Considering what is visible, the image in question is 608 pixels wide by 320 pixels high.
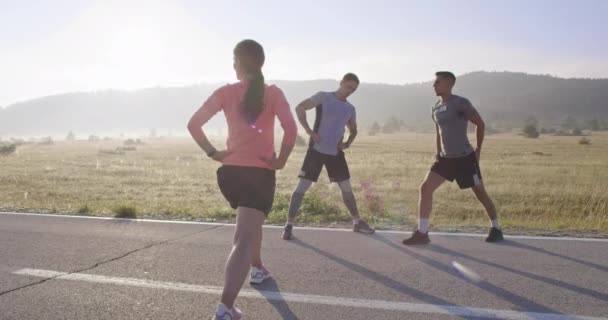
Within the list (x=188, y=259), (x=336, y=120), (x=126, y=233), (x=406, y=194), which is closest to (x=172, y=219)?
(x=126, y=233)

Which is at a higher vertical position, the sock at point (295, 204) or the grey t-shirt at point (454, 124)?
the grey t-shirt at point (454, 124)

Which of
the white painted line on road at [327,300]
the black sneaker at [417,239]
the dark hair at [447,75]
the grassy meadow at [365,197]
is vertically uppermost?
the dark hair at [447,75]

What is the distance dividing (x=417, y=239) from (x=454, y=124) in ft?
4.64

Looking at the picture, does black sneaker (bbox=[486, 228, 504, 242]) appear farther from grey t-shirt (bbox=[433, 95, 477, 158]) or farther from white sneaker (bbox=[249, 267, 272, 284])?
white sneaker (bbox=[249, 267, 272, 284])

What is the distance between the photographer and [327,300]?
379cm

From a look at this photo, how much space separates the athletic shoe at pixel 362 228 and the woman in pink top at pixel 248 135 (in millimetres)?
3191

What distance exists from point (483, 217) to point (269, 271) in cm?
743

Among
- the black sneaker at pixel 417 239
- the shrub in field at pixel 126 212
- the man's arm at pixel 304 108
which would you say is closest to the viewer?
the black sneaker at pixel 417 239

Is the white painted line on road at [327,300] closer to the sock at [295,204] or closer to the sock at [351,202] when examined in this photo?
the sock at [295,204]

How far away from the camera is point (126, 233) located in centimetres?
640

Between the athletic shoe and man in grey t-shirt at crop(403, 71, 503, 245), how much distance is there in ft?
2.54

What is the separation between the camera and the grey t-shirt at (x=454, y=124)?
5.64 m

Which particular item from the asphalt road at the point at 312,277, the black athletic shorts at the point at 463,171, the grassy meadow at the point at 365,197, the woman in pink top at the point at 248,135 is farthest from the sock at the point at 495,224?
the woman in pink top at the point at 248,135

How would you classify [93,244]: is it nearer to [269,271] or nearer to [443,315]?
[269,271]
